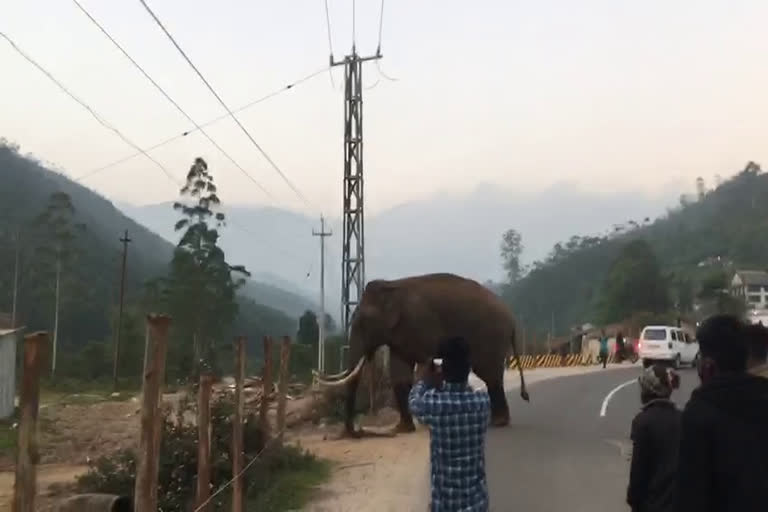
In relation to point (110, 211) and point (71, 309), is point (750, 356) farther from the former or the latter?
point (110, 211)

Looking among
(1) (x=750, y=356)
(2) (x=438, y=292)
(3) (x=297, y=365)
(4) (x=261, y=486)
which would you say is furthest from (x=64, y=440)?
(3) (x=297, y=365)

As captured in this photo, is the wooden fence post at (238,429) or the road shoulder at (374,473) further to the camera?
the road shoulder at (374,473)

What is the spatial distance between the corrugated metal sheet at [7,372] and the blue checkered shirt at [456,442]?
22.1 m

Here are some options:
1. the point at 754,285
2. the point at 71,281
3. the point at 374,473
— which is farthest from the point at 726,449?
the point at 754,285

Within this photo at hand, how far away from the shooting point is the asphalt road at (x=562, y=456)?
393 inches

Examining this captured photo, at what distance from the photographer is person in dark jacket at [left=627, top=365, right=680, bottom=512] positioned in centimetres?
437

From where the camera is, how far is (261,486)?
1061 centimetres

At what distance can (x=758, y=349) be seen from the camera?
4.16 m

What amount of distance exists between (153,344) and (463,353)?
1.96 m

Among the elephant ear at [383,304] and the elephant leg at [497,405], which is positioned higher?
the elephant ear at [383,304]

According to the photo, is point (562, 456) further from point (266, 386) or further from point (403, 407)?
point (266, 386)

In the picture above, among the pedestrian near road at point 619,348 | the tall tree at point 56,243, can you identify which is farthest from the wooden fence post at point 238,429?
the tall tree at point 56,243

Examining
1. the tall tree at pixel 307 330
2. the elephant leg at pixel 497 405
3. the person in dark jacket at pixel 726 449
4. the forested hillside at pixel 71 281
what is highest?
the forested hillside at pixel 71 281

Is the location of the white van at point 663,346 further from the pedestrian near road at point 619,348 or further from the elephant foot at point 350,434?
the elephant foot at point 350,434
